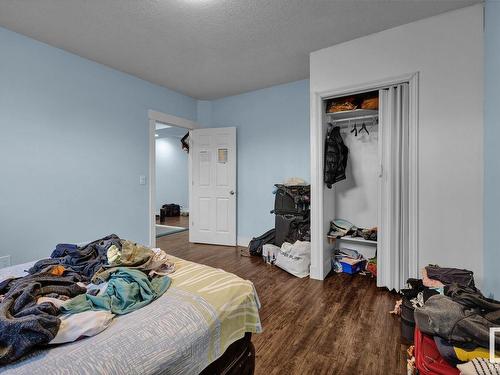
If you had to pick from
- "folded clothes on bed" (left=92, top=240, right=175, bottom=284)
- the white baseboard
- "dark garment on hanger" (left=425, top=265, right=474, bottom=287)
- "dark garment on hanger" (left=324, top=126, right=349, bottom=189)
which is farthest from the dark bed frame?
the white baseboard

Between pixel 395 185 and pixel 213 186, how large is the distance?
285 cm

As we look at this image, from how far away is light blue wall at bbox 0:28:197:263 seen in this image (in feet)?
7.88

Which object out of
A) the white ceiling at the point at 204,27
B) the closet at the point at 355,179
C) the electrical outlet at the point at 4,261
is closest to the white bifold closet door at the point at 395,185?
the closet at the point at 355,179

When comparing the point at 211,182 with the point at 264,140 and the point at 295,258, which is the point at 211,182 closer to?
the point at 264,140

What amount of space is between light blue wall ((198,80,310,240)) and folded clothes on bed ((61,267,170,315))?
288 centimetres

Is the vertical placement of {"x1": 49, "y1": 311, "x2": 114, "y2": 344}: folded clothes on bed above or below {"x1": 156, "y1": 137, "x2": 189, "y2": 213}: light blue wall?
below

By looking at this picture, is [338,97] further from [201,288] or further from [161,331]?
[161,331]

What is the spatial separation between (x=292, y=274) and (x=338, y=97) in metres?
2.10

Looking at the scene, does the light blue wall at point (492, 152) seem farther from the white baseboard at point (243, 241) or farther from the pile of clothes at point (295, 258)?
the white baseboard at point (243, 241)

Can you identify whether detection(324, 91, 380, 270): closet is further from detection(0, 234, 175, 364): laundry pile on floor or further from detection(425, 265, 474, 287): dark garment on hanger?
detection(0, 234, 175, 364): laundry pile on floor

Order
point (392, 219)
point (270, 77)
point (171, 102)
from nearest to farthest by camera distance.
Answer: point (392, 219) → point (270, 77) → point (171, 102)

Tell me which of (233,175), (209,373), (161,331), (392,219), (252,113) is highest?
(252,113)

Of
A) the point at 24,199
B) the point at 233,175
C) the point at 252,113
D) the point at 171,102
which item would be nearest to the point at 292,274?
the point at 233,175

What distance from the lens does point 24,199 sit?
247 cm
